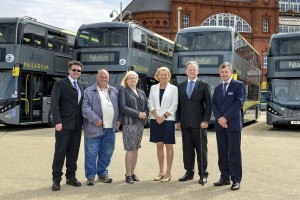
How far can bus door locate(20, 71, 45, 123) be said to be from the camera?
1714 cm

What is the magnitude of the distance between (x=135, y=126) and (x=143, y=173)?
1.20 metres

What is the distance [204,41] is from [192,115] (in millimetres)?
11282

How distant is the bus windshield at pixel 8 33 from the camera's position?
16.8 meters

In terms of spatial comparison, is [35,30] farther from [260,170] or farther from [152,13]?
[152,13]

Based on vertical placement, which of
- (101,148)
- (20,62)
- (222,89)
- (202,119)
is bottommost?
(101,148)

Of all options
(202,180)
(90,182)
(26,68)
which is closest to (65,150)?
(90,182)

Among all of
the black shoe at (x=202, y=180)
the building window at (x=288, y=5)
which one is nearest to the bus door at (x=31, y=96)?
the black shoe at (x=202, y=180)

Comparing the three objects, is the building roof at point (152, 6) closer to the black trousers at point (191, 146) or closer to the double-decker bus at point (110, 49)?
the double-decker bus at point (110, 49)

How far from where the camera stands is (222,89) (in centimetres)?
700

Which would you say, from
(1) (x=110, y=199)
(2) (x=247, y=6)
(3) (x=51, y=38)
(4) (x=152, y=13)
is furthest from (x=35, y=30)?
(2) (x=247, y=6)

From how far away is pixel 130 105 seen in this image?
7.11m

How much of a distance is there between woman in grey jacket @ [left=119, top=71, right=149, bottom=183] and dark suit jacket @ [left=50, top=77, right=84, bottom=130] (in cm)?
74

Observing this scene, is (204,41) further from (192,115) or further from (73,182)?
(73,182)

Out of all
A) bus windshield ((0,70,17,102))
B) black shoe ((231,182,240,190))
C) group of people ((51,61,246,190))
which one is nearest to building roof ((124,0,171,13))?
bus windshield ((0,70,17,102))
